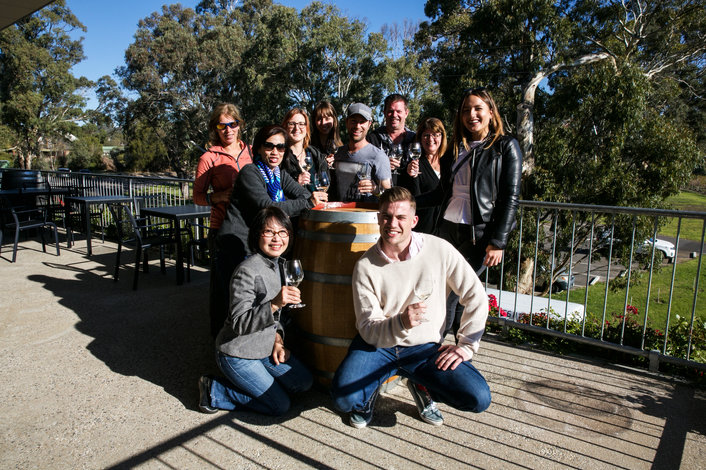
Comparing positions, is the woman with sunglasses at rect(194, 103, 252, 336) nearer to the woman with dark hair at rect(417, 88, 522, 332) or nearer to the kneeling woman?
the kneeling woman

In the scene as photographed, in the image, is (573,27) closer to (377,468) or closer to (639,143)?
(639,143)

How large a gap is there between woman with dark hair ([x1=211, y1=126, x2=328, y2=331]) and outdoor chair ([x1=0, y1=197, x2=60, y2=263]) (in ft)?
15.8

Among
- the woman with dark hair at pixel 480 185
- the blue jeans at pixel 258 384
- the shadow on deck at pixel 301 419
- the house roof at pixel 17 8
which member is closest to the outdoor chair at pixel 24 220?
the house roof at pixel 17 8

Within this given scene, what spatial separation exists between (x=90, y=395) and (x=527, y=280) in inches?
581

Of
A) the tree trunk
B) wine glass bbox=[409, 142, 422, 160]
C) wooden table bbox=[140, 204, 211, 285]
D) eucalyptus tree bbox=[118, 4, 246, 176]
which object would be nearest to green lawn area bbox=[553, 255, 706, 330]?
the tree trunk

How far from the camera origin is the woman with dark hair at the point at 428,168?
3.05 metres

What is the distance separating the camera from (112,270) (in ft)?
18.9

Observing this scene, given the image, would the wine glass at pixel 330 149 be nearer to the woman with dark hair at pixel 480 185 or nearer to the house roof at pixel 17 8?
the woman with dark hair at pixel 480 185

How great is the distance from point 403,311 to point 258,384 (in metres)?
0.93

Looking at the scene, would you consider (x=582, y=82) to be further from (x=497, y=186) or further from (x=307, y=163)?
(x=307, y=163)

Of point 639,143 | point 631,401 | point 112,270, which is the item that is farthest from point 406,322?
point 639,143

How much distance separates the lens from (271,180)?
2857 millimetres

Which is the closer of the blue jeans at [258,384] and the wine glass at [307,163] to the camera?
the blue jeans at [258,384]

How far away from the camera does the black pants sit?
277cm
